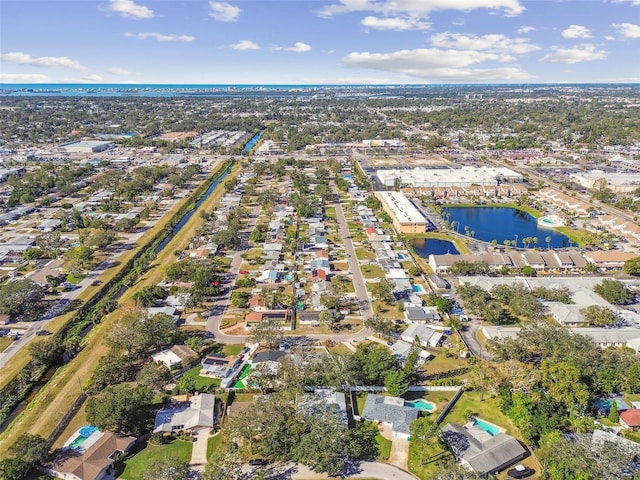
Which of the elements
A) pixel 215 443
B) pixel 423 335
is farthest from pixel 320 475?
pixel 423 335

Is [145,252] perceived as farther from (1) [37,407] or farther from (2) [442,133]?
(2) [442,133]

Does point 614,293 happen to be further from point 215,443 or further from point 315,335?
point 215,443

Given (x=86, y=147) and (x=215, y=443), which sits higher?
(x=86, y=147)

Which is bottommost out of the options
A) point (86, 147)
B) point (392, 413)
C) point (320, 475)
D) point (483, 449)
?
point (320, 475)

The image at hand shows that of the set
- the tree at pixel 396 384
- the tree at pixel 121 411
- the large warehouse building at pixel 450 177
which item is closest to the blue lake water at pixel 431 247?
the large warehouse building at pixel 450 177

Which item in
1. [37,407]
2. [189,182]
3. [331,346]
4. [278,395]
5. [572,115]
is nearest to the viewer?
[278,395]

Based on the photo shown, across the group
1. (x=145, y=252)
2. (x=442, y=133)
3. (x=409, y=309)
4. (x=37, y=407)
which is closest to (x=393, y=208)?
(x=409, y=309)
